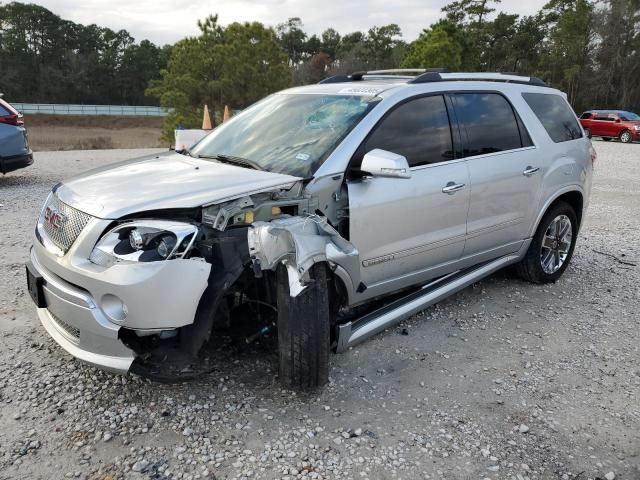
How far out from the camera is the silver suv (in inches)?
106

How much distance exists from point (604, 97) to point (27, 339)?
175 feet

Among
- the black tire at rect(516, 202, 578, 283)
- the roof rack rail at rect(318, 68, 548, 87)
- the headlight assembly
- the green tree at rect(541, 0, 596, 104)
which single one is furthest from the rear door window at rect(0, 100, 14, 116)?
the green tree at rect(541, 0, 596, 104)

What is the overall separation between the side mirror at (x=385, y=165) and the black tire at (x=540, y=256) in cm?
226

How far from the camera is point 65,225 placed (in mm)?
2996

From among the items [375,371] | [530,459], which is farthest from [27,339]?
[530,459]

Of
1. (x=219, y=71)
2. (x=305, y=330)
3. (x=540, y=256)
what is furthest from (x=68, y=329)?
(x=219, y=71)

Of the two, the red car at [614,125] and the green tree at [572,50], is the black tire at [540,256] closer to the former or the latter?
the red car at [614,125]

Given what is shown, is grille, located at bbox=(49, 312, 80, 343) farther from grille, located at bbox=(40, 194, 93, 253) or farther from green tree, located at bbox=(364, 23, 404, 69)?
green tree, located at bbox=(364, 23, 404, 69)

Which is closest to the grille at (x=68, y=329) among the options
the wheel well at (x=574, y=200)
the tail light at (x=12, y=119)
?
the wheel well at (x=574, y=200)

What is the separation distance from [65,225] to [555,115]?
4.29m

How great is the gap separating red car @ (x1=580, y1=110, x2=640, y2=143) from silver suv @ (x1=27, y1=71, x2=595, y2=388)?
23500 millimetres

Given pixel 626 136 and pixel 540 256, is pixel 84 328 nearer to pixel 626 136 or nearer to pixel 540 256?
pixel 540 256

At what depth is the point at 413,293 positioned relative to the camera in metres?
3.90

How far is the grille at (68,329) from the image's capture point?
2.84 meters
